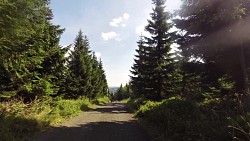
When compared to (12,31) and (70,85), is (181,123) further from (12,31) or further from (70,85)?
(70,85)

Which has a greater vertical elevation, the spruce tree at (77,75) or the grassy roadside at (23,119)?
the spruce tree at (77,75)

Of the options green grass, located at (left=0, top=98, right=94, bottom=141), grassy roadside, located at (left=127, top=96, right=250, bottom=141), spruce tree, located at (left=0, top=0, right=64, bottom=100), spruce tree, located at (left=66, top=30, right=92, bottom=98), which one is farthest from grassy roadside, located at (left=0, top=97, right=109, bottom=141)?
spruce tree, located at (left=66, top=30, right=92, bottom=98)

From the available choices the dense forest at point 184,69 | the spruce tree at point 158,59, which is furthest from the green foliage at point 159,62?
the dense forest at point 184,69

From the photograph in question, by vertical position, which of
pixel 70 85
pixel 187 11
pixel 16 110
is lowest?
pixel 16 110

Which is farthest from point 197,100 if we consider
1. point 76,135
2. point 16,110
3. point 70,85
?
point 70,85

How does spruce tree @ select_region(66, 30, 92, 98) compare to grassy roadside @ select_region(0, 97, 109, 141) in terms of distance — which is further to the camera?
spruce tree @ select_region(66, 30, 92, 98)

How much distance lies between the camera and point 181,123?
11.2 meters

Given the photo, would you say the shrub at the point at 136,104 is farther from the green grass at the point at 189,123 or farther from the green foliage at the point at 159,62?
the green grass at the point at 189,123

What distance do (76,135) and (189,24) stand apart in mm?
8312

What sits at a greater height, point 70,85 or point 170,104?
point 70,85

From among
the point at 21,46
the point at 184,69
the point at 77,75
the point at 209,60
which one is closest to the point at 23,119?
the point at 21,46

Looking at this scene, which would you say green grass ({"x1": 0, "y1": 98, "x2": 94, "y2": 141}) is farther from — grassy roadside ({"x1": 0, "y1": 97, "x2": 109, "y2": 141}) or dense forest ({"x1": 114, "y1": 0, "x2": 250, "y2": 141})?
dense forest ({"x1": 114, "y1": 0, "x2": 250, "y2": 141})

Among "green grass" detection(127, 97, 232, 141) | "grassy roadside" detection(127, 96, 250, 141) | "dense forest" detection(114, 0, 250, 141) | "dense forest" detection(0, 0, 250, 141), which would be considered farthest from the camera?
"dense forest" detection(114, 0, 250, 141)

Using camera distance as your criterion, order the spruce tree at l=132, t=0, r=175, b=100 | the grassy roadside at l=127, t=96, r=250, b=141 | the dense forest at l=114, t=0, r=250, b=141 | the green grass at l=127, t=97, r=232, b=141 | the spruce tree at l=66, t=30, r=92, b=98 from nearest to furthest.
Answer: the grassy roadside at l=127, t=96, r=250, b=141, the green grass at l=127, t=97, r=232, b=141, the dense forest at l=114, t=0, r=250, b=141, the spruce tree at l=132, t=0, r=175, b=100, the spruce tree at l=66, t=30, r=92, b=98
